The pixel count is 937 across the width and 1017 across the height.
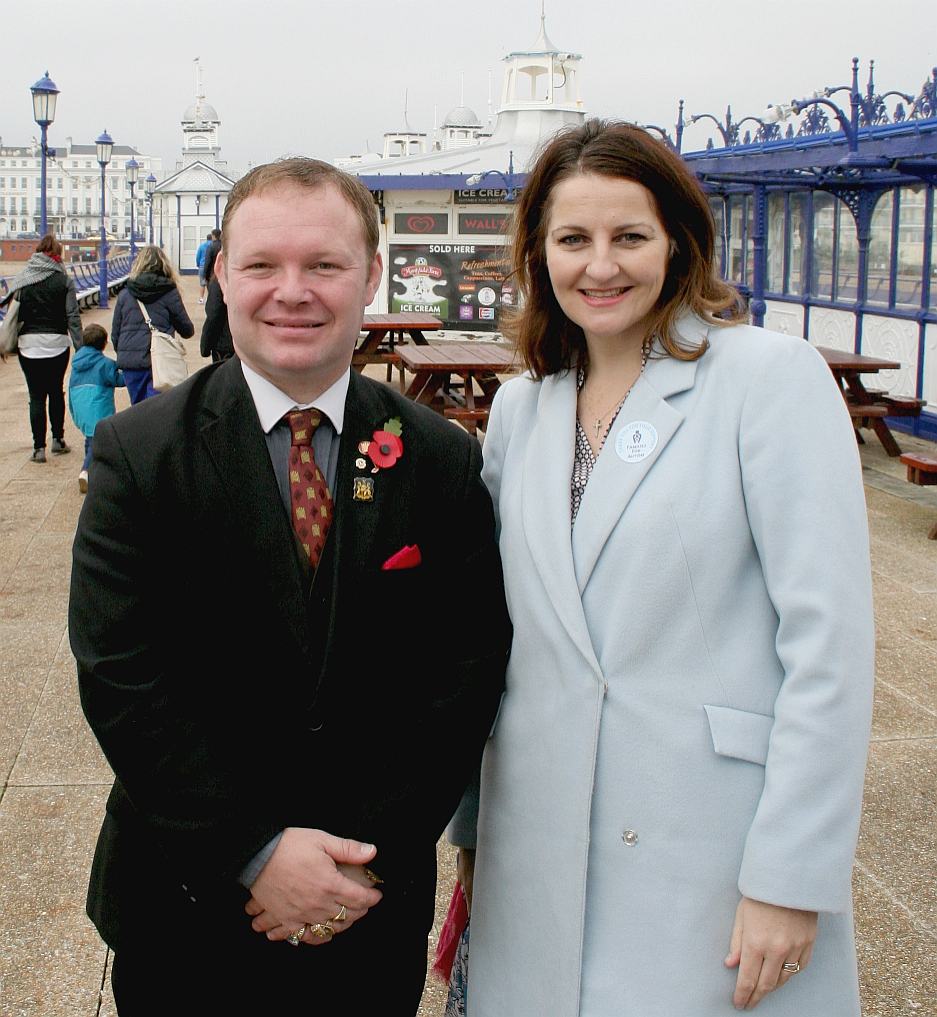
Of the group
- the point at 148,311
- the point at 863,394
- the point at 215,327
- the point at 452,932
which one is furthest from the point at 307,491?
the point at 863,394

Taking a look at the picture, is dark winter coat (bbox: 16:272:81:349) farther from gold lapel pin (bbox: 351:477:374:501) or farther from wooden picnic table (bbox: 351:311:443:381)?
gold lapel pin (bbox: 351:477:374:501)

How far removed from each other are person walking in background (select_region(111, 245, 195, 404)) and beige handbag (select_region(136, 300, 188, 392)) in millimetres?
96

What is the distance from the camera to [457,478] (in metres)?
2.07

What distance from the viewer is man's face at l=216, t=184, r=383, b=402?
1.93 meters

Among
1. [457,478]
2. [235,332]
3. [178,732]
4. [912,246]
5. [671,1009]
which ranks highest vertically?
[912,246]

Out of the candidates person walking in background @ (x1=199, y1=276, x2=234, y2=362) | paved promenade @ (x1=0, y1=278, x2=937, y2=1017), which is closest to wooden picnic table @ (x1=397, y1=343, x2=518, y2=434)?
person walking in background @ (x1=199, y1=276, x2=234, y2=362)

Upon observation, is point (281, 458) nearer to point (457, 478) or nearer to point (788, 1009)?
point (457, 478)

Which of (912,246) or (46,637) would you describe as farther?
(912,246)

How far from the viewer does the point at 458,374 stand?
10.6 meters

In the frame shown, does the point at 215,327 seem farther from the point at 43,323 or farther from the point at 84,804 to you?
the point at 84,804

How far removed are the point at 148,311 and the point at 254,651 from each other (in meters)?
7.91

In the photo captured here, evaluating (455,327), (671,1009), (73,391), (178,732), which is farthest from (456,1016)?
(455,327)

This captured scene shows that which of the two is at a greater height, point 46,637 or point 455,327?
point 455,327

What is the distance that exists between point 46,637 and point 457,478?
14.2ft
